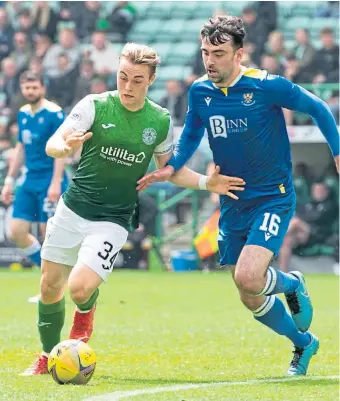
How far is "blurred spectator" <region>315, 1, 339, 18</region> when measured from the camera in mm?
22298

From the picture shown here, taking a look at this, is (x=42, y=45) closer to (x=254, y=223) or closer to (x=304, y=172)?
(x=304, y=172)

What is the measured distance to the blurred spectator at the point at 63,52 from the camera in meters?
22.9

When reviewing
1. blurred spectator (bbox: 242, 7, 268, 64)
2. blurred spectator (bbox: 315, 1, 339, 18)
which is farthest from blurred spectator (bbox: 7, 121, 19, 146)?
blurred spectator (bbox: 315, 1, 339, 18)

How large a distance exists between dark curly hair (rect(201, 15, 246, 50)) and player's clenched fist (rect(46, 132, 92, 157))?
1.15 m

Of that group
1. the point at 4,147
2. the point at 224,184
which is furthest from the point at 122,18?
the point at 224,184

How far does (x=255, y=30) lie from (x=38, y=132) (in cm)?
951

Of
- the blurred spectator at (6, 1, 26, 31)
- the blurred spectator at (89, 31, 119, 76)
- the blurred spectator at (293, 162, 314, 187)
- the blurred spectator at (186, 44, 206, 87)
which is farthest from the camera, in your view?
the blurred spectator at (6, 1, 26, 31)

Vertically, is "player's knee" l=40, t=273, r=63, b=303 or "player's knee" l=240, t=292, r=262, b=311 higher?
"player's knee" l=240, t=292, r=262, b=311

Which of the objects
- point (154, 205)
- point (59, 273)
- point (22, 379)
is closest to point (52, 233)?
point (59, 273)

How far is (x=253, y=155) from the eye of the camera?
25.2ft

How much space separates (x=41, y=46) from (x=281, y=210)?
1651 centimetres

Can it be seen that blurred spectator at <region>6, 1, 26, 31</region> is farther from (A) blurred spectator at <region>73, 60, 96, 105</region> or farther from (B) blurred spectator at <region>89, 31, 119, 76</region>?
(A) blurred spectator at <region>73, 60, 96, 105</region>

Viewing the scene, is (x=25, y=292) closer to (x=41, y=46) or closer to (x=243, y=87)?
(x=243, y=87)

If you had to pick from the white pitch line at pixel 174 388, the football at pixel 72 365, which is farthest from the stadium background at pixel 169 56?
the football at pixel 72 365
